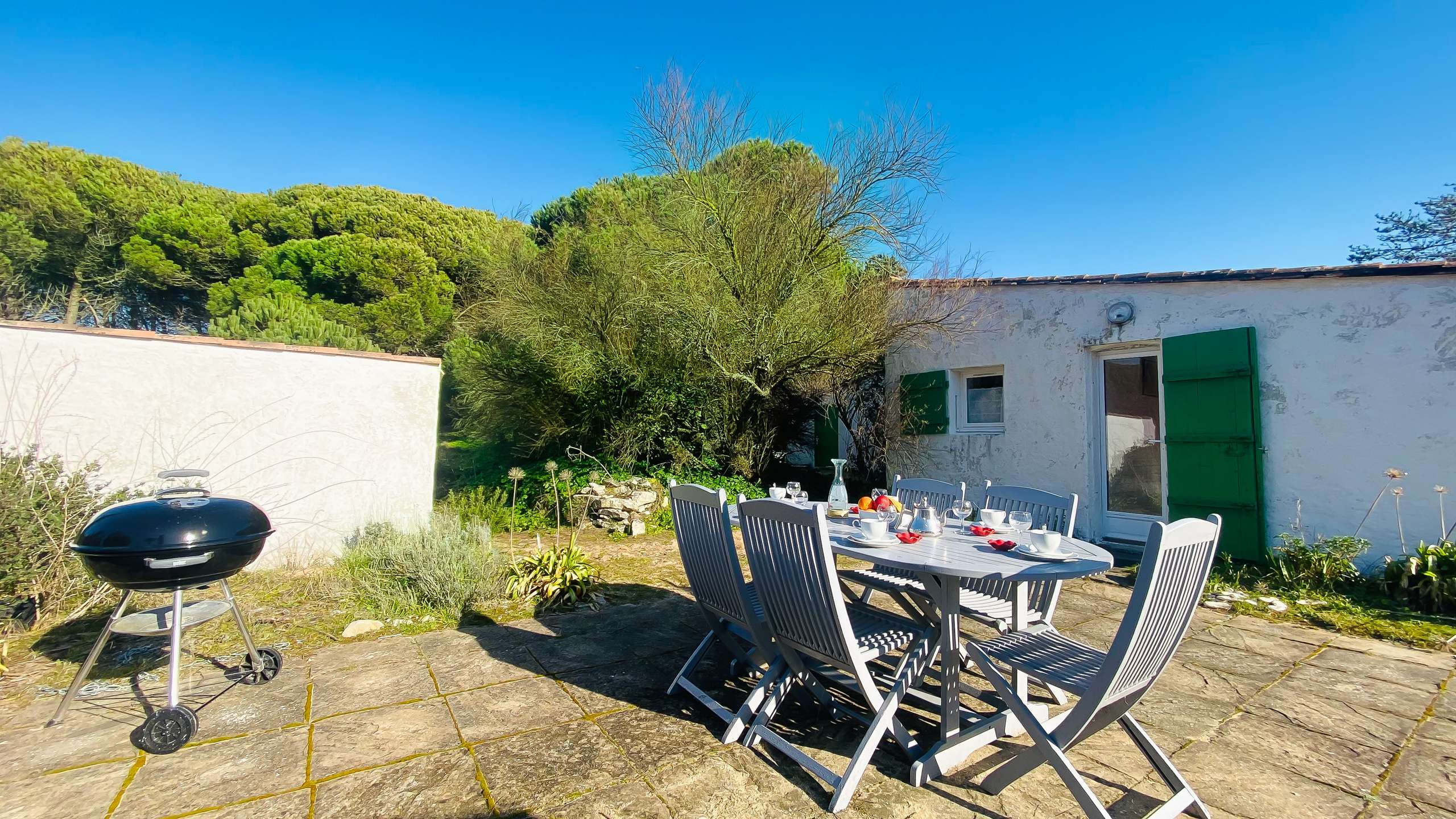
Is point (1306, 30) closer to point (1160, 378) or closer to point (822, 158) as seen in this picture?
point (1160, 378)

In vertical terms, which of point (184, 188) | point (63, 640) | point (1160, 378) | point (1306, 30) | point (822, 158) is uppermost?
point (184, 188)

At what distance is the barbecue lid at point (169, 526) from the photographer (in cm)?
A: 229

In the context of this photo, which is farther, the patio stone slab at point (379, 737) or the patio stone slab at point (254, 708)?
the patio stone slab at point (254, 708)

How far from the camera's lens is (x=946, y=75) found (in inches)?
268

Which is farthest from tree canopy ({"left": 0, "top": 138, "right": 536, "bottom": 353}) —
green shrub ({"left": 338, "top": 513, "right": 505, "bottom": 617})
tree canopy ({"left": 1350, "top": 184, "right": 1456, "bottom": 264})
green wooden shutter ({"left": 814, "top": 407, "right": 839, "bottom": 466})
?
tree canopy ({"left": 1350, "top": 184, "right": 1456, "bottom": 264})

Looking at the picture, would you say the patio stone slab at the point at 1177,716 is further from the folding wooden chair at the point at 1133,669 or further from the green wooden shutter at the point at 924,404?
the green wooden shutter at the point at 924,404

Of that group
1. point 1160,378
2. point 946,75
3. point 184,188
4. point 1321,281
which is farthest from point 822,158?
point 184,188

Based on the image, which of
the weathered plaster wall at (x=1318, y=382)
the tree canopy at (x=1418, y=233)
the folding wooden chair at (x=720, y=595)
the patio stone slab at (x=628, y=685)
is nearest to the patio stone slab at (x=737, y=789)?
the folding wooden chair at (x=720, y=595)

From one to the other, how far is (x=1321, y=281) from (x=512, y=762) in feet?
21.3

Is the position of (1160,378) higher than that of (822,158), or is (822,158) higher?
(822,158)

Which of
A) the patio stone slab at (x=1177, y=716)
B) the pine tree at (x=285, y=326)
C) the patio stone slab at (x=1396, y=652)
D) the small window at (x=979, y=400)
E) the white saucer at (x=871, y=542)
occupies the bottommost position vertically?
the patio stone slab at (x=1177, y=716)

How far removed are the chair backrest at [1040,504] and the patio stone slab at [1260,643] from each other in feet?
4.05

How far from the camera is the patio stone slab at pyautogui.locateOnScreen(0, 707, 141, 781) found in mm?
2117

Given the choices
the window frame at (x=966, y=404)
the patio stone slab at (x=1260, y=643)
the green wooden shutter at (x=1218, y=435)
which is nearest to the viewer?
the patio stone slab at (x=1260, y=643)
